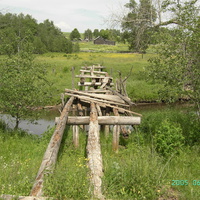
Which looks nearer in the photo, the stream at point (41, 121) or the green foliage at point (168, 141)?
the green foliage at point (168, 141)

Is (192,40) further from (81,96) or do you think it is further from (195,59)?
(81,96)

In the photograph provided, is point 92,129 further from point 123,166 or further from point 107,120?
point 123,166

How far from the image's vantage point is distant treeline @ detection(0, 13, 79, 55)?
10.2 metres

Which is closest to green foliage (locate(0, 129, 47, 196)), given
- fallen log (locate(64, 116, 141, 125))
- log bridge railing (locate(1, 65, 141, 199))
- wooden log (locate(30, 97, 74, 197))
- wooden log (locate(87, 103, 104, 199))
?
wooden log (locate(30, 97, 74, 197))

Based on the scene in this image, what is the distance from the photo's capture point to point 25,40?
11.2 meters

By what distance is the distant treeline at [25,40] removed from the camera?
1023cm

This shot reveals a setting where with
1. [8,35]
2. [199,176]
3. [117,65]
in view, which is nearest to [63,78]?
[117,65]

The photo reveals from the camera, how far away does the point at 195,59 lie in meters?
7.51

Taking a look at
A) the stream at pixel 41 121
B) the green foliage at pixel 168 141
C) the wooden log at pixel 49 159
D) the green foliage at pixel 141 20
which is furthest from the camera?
the stream at pixel 41 121

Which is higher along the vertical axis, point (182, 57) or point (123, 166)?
point (182, 57)

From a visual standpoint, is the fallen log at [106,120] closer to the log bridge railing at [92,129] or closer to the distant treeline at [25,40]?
the log bridge railing at [92,129]

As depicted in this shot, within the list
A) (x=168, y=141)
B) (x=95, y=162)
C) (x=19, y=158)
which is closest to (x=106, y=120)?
(x=168, y=141)

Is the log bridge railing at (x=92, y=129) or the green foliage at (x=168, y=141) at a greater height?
the log bridge railing at (x=92, y=129)

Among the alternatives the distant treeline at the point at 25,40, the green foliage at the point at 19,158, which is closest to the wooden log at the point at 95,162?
the green foliage at the point at 19,158
